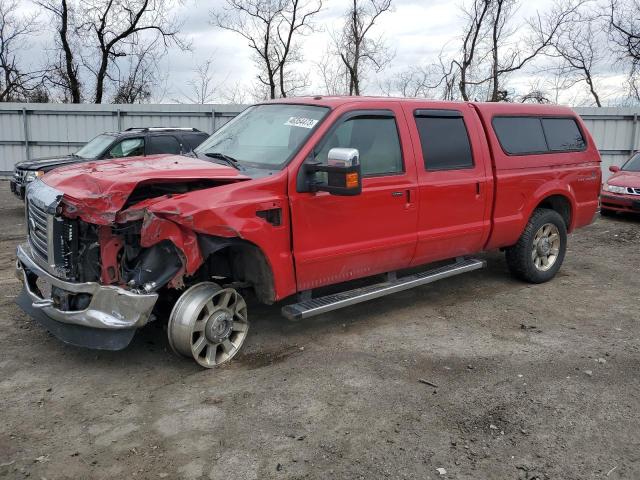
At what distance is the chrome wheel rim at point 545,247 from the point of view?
6.64m

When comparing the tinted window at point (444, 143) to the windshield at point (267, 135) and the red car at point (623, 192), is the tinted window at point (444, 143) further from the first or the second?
the red car at point (623, 192)

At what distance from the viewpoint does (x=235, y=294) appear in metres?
4.46

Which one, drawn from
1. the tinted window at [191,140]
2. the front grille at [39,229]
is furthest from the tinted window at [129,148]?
the front grille at [39,229]

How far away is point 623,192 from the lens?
10.9m

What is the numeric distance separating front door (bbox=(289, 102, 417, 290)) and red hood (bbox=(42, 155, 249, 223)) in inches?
27.5

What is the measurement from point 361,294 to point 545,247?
9.44ft

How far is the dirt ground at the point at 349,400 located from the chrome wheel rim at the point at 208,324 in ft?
0.54

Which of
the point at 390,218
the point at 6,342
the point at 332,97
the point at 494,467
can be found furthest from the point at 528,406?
the point at 6,342

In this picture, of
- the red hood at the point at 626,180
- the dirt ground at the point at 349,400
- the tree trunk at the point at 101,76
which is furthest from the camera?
the tree trunk at the point at 101,76

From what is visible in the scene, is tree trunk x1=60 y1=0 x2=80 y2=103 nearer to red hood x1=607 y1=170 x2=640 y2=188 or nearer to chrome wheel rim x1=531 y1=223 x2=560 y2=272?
red hood x1=607 y1=170 x2=640 y2=188

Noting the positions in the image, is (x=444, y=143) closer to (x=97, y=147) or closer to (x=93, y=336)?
(x=93, y=336)

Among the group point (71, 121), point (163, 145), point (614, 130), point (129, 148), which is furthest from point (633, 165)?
point (71, 121)

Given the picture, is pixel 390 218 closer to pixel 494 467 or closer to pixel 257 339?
pixel 257 339

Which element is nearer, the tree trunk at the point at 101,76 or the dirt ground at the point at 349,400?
the dirt ground at the point at 349,400
